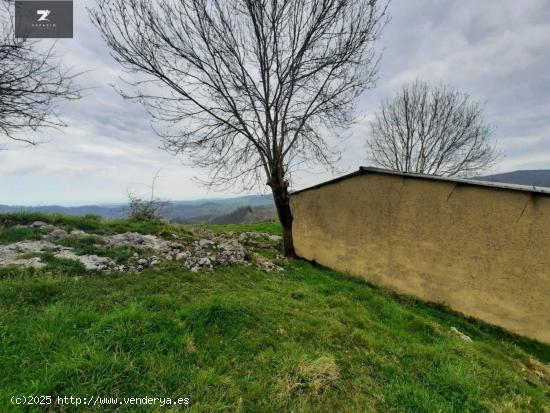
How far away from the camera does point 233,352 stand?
3275mm

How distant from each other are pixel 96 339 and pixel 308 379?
2.27 m

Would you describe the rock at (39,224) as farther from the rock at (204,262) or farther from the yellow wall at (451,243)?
the yellow wall at (451,243)

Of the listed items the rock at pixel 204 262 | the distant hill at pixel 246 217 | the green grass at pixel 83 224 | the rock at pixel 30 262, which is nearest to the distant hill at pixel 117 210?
the green grass at pixel 83 224

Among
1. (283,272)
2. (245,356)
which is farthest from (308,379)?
(283,272)

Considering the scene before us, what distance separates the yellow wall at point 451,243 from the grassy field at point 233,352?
Result: 98 cm

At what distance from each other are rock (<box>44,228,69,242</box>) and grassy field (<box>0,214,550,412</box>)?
198 centimetres

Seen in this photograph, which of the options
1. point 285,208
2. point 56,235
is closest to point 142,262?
point 56,235

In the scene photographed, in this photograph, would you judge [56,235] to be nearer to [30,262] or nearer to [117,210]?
[30,262]

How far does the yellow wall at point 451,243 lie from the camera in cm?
537

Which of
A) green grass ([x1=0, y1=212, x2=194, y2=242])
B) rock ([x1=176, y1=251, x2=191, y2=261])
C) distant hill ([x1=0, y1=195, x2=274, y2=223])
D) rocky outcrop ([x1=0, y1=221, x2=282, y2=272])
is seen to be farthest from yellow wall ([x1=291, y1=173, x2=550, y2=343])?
green grass ([x1=0, y1=212, x2=194, y2=242])

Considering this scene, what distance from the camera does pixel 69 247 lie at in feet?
19.8

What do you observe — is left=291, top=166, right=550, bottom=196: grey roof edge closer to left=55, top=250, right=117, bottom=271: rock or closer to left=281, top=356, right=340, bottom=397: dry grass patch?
left=281, top=356, right=340, bottom=397: dry grass patch

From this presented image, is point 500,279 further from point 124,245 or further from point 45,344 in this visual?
point 124,245

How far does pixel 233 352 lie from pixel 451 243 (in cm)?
553
